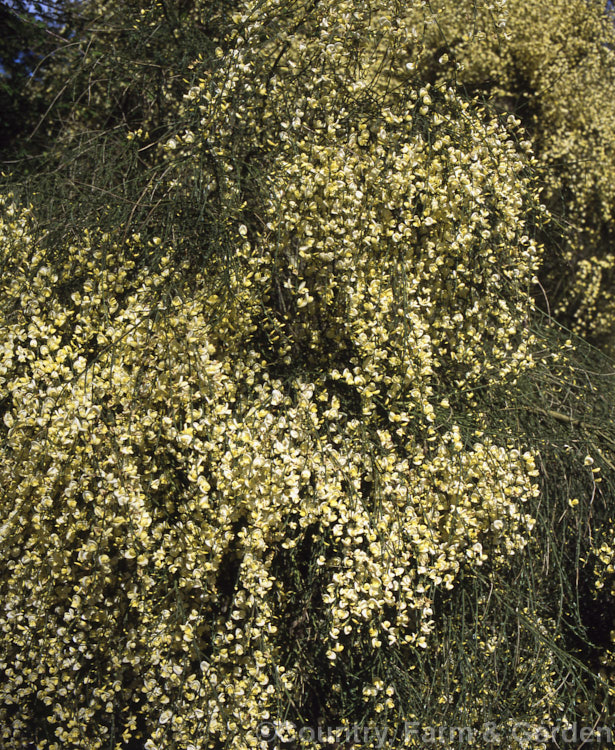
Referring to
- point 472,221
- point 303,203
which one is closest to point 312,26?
point 303,203

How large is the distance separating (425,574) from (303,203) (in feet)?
3.82

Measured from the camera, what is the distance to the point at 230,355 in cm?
224

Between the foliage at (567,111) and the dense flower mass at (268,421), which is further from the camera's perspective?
the foliage at (567,111)

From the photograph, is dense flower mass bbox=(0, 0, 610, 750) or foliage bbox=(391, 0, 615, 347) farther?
foliage bbox=(391, 0, 615, 347)

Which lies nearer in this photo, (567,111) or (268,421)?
(268,421)

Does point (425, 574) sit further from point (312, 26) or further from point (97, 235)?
point (312, 26)

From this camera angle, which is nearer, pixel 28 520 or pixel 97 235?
pixel 28 520

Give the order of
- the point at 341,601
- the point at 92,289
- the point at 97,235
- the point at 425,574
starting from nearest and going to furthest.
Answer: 1. the point at 341,601
2. the point at 425,574
3. the point at 92,289
4. the point at 97,235

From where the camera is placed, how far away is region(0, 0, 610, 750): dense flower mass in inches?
74.3

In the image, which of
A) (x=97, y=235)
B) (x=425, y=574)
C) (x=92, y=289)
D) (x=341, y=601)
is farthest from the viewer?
(x=97, y=235)

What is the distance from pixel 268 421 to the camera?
196 centimetres

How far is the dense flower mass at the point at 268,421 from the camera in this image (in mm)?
1887

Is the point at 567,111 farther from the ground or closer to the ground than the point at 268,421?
farther from the ground

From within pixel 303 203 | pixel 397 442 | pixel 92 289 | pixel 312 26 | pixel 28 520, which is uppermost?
pixel 312 26
